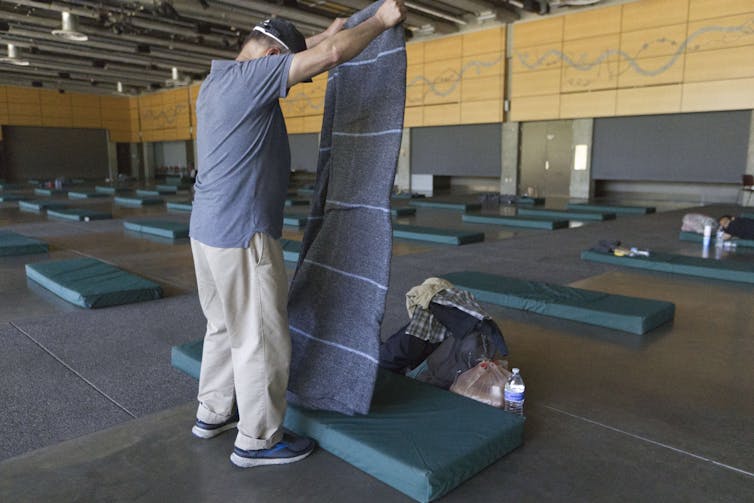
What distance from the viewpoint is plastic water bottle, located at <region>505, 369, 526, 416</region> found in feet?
8.15

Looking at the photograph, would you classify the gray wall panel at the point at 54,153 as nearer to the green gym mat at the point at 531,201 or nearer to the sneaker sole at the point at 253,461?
the green gym mat at the point at 531,201

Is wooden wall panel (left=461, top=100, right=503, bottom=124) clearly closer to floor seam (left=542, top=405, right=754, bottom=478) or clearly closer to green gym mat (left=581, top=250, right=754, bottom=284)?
green gym mat (left=581, top=250, right=754, bottom=284)

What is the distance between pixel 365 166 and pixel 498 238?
6666 mm

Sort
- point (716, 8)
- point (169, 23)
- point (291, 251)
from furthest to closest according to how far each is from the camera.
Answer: point (169, 23)
point (716, 8)
point (291, 251)

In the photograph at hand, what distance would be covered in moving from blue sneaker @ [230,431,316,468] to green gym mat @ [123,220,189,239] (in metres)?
6.87

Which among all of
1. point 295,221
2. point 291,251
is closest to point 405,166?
point 295,221

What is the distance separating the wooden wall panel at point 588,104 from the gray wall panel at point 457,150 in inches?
88.8

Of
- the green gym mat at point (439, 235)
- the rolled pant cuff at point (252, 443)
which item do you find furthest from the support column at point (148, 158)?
the rolled pant cuff at point (252, 443)

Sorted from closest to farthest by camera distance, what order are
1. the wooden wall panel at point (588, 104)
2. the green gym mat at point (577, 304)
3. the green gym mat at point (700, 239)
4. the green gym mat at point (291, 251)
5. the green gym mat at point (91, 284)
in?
the green gym mat at point (577, 304) < the green gym mat at point (91, 284) < the green gym mat at point (291, 251) < the green gym mat at point (700, 239) < the wooden wall panel at point (588, 104)

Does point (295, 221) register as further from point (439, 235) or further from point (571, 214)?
point (571, 214)

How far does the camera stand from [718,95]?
42.1ft

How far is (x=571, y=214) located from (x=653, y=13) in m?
6.29

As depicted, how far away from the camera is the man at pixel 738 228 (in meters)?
7.38

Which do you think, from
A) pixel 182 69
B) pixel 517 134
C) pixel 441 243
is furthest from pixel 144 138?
→ pixel 441 243
